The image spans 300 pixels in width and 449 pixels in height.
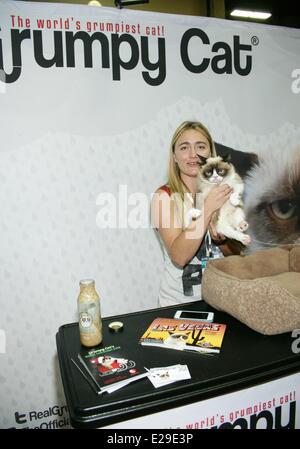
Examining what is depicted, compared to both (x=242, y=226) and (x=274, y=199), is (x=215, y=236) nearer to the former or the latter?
(x=242, y=226)

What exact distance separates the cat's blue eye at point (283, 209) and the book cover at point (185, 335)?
1.19 metres

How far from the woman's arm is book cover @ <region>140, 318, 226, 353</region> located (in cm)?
46

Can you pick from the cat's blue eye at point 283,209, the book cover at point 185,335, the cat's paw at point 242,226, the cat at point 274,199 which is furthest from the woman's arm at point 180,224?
the cat's blue eye at point 283,209

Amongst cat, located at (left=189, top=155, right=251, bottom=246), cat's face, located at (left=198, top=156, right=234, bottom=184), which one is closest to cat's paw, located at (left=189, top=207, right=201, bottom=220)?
cat, located at (left=189, top=155, right=251, bottom=246)

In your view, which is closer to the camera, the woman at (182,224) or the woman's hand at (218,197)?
the woman's hand at (218,197)

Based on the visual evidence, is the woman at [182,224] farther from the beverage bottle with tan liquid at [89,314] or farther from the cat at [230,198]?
the beverage bottle with tan liquid at [89,314]

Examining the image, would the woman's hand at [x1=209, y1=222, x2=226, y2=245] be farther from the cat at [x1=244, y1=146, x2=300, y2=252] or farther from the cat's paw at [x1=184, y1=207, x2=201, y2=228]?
the cat at [x1=244, y1=146, x2=300, y2=252]

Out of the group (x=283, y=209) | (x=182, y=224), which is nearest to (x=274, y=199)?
(x=283, y=209)

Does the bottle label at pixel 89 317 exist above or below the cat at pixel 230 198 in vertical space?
below

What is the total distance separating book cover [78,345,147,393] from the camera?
916 mm

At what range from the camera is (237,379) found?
3.08 ft

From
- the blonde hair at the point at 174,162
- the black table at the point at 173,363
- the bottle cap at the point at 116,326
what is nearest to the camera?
the black table at the point at 173,363

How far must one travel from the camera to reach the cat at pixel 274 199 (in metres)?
2.14

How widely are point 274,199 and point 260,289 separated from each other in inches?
47.7
